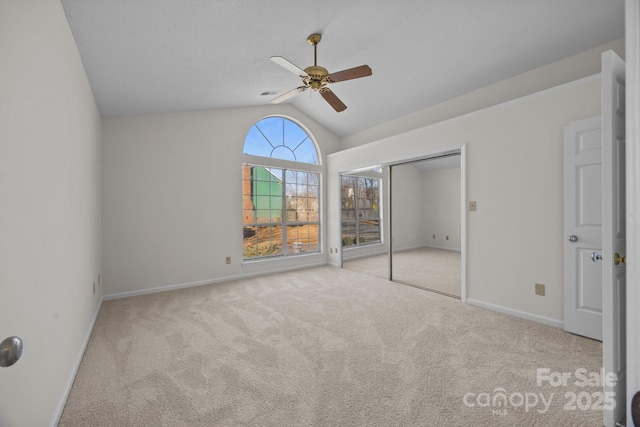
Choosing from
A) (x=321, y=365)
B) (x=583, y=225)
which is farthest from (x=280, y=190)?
(x=583, y=225)

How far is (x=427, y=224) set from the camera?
4.49 metres

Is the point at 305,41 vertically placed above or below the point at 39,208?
above

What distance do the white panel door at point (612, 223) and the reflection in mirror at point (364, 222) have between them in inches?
135

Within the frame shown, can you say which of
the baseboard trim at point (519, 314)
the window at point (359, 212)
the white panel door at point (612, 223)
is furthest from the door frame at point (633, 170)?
the window at point (359, 212)

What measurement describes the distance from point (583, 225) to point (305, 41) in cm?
330

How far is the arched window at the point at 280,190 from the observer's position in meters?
4.96

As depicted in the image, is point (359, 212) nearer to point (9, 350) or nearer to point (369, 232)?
point (369, 232)

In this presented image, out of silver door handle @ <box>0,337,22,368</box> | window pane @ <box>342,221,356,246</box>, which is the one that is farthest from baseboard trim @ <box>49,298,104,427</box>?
window pane @ <box>342,221,356,246</box>

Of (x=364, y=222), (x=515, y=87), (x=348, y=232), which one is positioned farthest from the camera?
(x=348, y=232)

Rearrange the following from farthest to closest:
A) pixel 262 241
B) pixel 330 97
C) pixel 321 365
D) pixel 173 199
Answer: pixel 262 241
pixel 173 199
pixel 330 97
pixel 321 365

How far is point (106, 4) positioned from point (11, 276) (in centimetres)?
182

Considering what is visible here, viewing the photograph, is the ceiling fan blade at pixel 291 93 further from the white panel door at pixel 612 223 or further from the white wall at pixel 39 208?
the white panel door at pixel 612 223

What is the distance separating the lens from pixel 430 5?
266cm

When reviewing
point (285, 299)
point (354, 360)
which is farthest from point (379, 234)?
point (354, 360)
